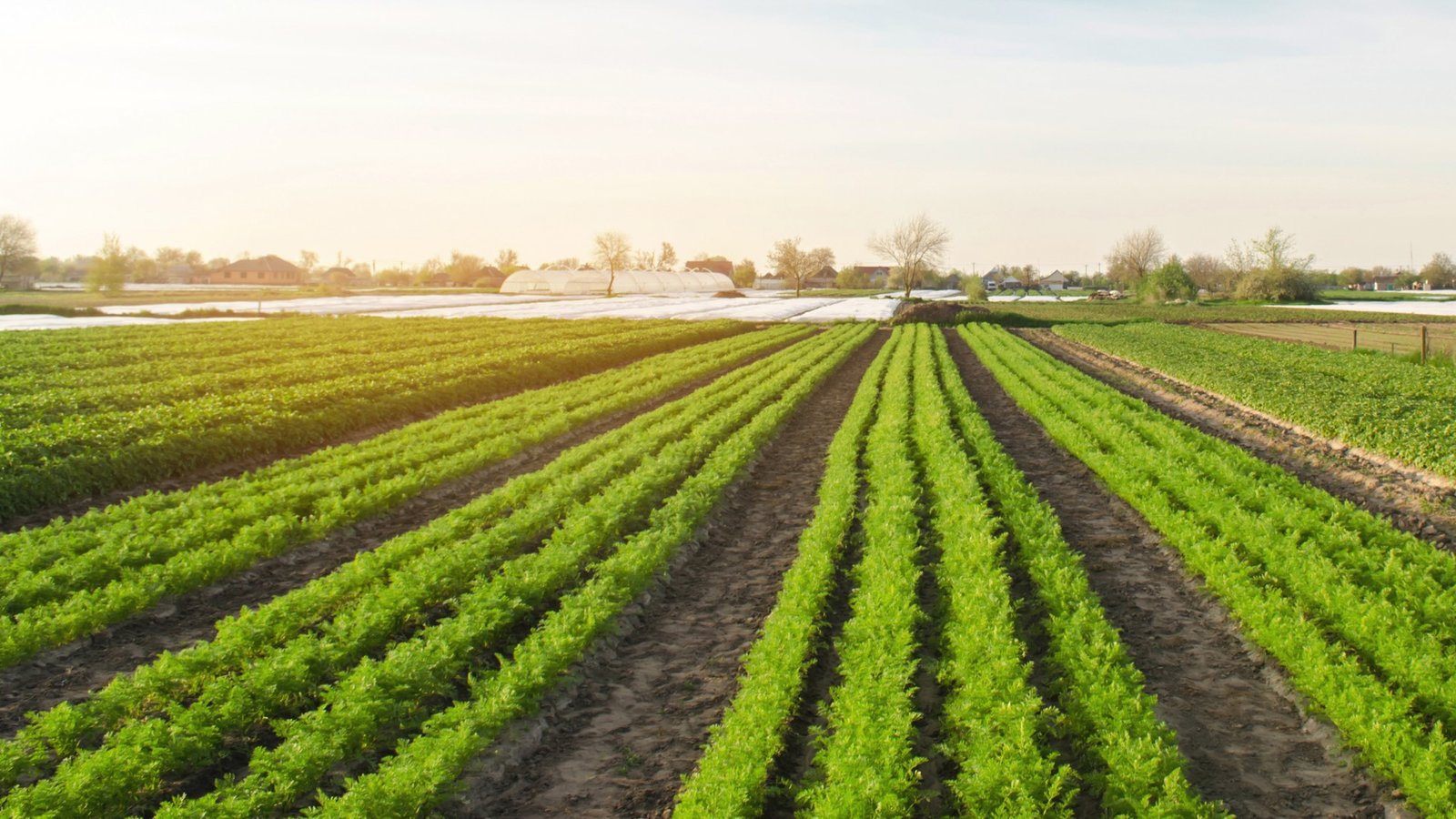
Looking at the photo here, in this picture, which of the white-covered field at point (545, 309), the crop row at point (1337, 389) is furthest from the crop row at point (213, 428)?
the white-covered field at point (545, 309)

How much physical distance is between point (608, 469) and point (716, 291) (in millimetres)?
104918

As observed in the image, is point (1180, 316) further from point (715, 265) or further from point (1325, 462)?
point (715, 265)

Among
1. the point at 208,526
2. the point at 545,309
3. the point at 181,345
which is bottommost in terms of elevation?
the point at 208,526

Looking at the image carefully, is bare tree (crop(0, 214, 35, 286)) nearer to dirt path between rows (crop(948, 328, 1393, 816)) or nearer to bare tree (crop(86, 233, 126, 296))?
bare tree (crop(86, 233, 126, 296))

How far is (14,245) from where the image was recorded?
91375mm

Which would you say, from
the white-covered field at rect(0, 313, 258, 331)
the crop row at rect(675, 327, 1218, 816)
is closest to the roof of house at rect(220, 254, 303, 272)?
the white-covered field at rect(0, 313, 258, 331)

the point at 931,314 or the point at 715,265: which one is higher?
the point at 715,265

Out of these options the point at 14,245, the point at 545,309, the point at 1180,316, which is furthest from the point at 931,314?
the point at 14,245

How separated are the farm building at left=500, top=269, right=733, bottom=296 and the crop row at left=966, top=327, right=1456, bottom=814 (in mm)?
91325

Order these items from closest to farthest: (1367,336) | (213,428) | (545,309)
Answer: (213,428), (1367,336), (545,309)

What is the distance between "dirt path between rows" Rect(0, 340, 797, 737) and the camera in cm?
653

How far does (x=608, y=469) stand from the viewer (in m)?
12.8

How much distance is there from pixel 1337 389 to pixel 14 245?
110 metres

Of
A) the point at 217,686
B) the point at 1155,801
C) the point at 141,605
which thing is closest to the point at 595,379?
the point at 141,605
